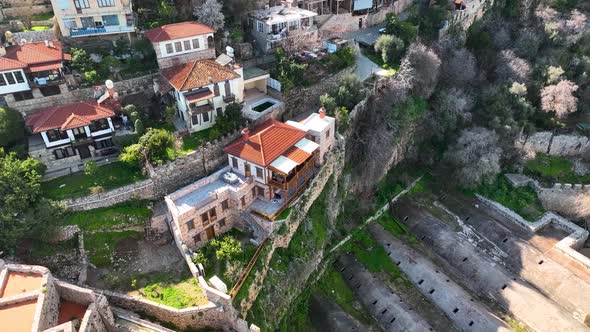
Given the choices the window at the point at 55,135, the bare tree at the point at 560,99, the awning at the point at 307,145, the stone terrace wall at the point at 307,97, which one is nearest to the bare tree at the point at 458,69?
the bare tree at the point at 560,99

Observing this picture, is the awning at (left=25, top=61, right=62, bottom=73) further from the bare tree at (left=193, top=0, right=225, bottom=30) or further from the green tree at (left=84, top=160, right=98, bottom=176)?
the bare tree at (left=193, top=0, right=225, bottom=30)

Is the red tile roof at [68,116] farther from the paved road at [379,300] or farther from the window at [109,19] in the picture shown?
the paved road at [379,300]

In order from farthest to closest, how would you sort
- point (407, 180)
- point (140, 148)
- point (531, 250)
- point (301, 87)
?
point (407, 180) < point (301, 87) < point (531, 250) < point (140, 148)

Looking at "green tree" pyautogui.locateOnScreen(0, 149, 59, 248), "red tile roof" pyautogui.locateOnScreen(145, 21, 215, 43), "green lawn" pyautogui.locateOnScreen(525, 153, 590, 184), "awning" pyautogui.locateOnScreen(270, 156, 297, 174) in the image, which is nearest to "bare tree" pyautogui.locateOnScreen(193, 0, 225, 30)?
"red tile roof" pyautogui.locateOnScreen(145, 21, 215, 43)

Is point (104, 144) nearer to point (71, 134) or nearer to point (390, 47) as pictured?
point (71, 134)

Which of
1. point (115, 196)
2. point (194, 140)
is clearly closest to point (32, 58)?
point (115, 196)

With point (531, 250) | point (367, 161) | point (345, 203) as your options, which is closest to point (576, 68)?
point (531, 250)

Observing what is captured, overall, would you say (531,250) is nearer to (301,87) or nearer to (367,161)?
(367,161)
